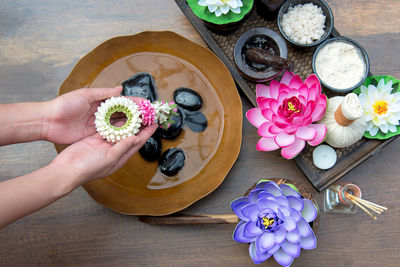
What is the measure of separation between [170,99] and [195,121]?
0.09 meters

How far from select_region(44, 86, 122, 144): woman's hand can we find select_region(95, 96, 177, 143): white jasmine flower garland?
3cm

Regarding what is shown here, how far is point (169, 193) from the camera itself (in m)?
0.78

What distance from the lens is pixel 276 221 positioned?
64cm

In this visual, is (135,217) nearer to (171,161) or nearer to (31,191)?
(171,161)

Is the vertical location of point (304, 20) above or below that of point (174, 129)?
above

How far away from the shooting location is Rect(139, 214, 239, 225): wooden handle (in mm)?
760

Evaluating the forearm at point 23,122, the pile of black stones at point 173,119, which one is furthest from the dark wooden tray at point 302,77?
the forearm at point 23,122

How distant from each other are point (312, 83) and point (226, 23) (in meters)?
0.24

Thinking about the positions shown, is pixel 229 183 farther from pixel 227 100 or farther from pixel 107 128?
pixel 107 128

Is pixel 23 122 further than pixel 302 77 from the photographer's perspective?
No

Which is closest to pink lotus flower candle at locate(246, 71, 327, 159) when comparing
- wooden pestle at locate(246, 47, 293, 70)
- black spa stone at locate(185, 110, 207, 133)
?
wooden pestle at locate(246, 47, 293, 70)

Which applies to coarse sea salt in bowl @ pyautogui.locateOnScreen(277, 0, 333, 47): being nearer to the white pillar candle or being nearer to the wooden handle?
the white pillar candle

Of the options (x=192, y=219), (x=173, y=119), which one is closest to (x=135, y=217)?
(x=192, y=219)

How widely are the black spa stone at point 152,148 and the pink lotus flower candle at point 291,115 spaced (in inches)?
9.3
